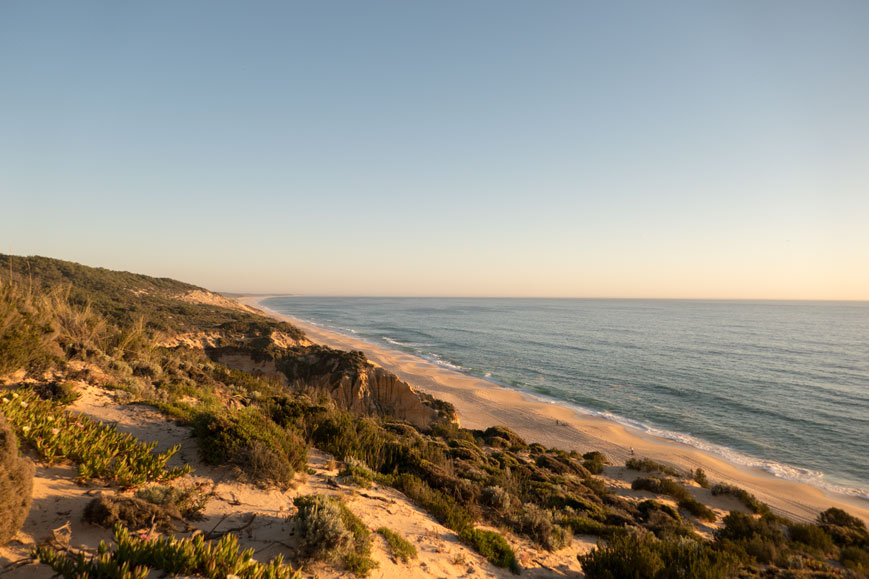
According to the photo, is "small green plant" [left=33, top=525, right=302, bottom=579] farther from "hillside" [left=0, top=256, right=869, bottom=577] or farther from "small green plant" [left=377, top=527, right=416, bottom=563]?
"small green plant" [left=377, top=527, right=416, bottom=563]

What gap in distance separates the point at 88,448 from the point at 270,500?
2.78 metres

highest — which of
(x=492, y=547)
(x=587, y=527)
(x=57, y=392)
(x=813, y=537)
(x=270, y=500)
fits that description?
(x=57, y=392)

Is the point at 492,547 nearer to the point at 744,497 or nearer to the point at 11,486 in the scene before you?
the point at 11,486

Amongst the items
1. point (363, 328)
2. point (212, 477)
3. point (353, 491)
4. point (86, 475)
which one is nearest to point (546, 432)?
point (353, 491)

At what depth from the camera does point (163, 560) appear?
3.31m

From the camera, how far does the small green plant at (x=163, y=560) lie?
3084mm

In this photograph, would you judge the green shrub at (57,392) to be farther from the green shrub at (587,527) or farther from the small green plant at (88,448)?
the green shrub at (587,527)

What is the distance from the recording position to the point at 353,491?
6410 mm

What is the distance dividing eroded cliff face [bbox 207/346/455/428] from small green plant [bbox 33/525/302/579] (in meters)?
14.9

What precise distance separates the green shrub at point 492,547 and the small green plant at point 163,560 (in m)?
3.37

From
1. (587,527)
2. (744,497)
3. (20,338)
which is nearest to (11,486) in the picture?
(20,338)

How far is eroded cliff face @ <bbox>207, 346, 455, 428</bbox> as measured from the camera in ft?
63.2

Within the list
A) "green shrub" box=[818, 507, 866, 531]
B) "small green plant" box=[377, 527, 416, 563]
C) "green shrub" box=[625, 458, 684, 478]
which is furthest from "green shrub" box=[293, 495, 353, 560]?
"green shrub" box=[818, 507, 866, 531]

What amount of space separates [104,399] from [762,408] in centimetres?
3957
